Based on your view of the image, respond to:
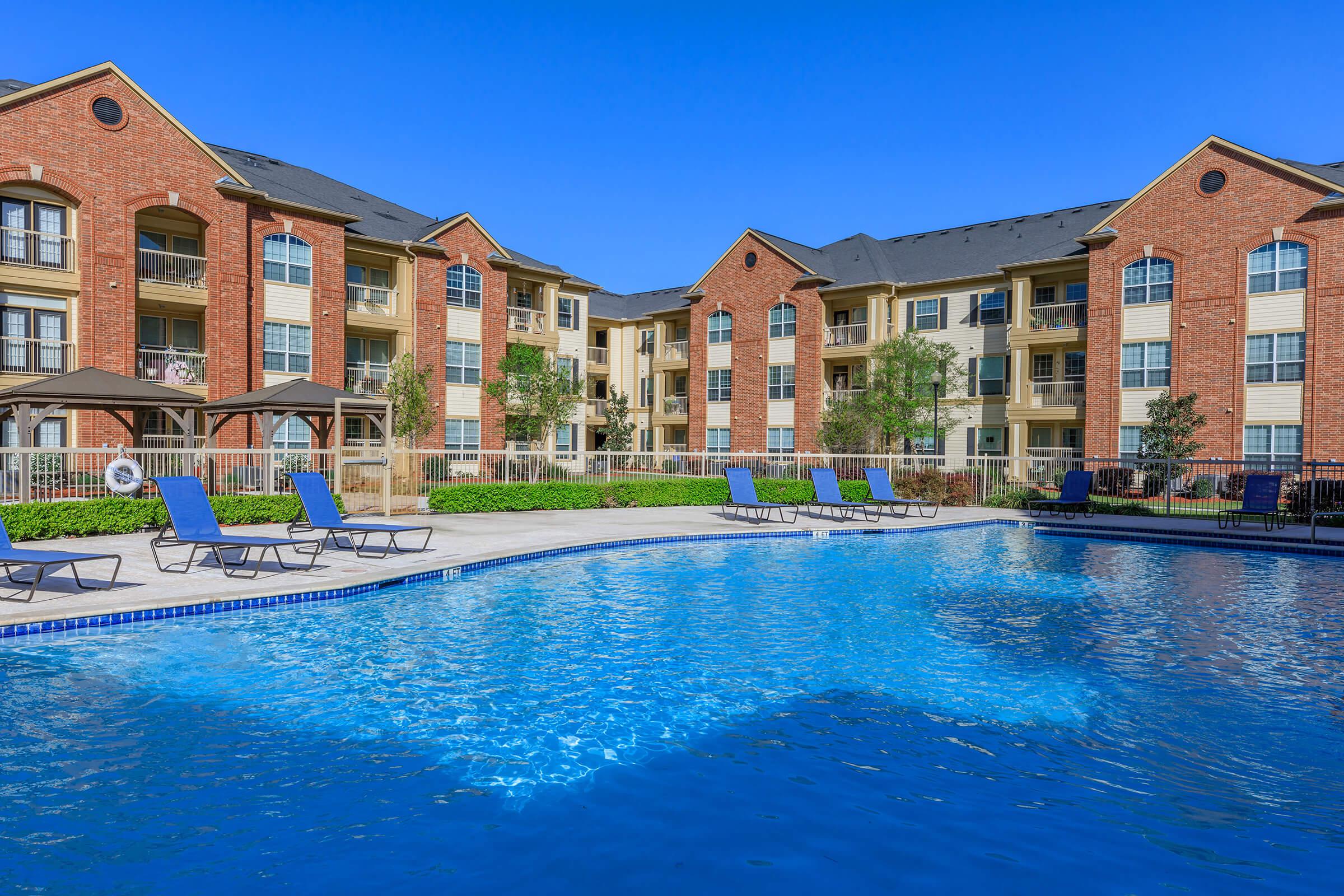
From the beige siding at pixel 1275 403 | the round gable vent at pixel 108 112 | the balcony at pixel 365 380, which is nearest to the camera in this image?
the round gable vent at pixel 108 112

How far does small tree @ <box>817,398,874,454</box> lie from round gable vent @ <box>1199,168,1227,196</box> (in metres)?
14.2

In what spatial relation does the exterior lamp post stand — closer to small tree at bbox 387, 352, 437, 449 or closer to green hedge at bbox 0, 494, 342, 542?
small tree at bbox 387, 352, 437, 449

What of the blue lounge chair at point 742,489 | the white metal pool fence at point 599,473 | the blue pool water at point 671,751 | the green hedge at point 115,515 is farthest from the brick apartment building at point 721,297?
the blue pool water at point 671,751

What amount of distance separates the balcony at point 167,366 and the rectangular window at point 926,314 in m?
28.4

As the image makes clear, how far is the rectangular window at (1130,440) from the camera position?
31.1 m

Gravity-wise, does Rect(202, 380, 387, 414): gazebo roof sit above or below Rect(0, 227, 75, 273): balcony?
below

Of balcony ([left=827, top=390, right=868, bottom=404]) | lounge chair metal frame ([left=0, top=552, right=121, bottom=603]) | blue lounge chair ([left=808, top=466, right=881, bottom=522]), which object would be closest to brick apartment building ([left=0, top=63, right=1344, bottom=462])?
balcony ([left=827, top=390, right=868, bottom=404])

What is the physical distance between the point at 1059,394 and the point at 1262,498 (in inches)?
640

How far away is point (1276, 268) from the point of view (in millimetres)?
28656

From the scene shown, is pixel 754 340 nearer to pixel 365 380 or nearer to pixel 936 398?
pixel 936 398

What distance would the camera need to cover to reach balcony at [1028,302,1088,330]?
33125 millimetres

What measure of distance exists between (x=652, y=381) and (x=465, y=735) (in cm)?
4149

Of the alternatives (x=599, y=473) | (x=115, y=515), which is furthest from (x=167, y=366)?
(x=599, y=473)

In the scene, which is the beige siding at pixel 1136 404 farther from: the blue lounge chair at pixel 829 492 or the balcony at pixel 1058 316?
the blue lounge chair at pixel 829 492
